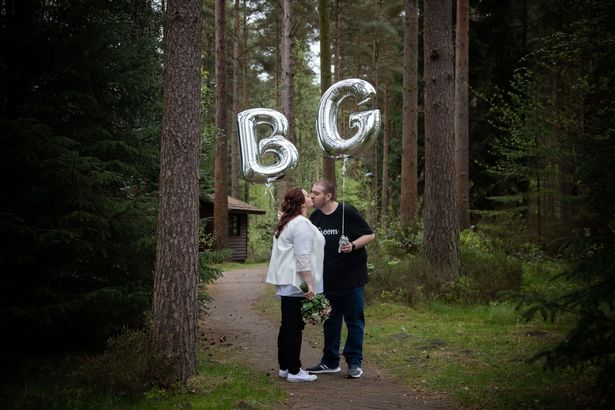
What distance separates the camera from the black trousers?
6.18 meters

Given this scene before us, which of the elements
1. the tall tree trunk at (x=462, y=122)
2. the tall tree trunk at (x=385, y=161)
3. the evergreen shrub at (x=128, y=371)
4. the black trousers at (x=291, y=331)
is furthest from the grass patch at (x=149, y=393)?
the tall tree trunk at (x=385, y=161)

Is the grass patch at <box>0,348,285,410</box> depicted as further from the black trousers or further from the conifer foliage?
the conifer foliage

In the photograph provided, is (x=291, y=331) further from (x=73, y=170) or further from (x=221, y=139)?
(x=221, y=139)

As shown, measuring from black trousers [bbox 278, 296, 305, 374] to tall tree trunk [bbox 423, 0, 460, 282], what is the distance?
18.1 feet

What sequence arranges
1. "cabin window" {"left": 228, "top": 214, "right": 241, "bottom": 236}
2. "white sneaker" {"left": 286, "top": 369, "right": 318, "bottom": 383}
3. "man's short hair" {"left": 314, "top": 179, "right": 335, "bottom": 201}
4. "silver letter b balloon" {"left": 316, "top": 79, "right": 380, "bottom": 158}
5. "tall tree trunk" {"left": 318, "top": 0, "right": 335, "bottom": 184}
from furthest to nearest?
"cabin window" {"left": 228, "top": 214, "right": 241, "bottom": 236}
"tall tree trunk" {"left": 318, "top": 0, "right": 335, "bottom": 184}
"silver letter b balloon" {"left": 316, "top": 79, "right": 380, "bottom": 158}
"man's short hair" {"left": 314, "top": 179, "right": 335, "bottom": 201}
"white sneaker" {"left": 286, "top": 369, "right": 318, "bottom": 383}

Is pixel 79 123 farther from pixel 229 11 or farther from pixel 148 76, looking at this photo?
pixel 229 11

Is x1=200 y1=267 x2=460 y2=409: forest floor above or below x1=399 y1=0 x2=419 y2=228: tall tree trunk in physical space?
below

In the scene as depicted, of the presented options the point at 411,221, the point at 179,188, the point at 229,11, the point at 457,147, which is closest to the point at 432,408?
the point at 179,188

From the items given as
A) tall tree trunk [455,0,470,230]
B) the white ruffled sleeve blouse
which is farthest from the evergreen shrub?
tall tree trunk [455,0,470,230]

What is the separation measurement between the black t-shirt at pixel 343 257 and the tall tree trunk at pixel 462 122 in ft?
→ 38.3

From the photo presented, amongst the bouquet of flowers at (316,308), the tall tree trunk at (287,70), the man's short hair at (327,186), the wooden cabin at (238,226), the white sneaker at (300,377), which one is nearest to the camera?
the bouquet of flowers at (316,308)

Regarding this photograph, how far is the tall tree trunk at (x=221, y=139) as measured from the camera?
21.5 metres

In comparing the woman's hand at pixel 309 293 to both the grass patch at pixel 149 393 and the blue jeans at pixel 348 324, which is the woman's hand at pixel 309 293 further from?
the grass patch at pixel 149 393

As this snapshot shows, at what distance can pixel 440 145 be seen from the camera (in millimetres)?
11195
